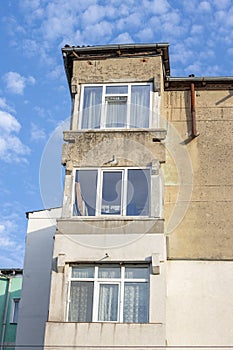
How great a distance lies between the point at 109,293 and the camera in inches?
523

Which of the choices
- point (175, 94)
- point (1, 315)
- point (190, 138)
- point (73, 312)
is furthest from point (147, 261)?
point (1, 315)

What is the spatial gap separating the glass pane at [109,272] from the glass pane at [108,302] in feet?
0.78

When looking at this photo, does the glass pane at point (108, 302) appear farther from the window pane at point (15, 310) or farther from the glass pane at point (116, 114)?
the window pane at point (15, 310)

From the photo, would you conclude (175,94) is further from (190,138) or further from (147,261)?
(147,261)

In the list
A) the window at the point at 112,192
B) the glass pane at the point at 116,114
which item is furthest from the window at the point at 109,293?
the glass pane at the point at 116,114

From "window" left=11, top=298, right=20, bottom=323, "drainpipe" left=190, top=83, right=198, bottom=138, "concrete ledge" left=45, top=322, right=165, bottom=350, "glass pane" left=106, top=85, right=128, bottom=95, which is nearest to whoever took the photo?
"concrete ledge" left=45, top=322, right=165, bottom=350

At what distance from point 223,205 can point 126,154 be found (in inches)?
121

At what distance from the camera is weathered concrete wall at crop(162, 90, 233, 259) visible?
14.8m

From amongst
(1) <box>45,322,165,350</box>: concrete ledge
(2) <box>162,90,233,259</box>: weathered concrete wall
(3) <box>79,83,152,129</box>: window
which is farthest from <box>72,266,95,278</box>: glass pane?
(3) <box>79,83,152,129</box>: window

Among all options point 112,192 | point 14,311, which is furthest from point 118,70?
point 14,311

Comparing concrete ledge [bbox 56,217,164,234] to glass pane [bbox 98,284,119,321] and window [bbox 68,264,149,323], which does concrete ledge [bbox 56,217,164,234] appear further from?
glass pane [bbox 98,284,119,321]

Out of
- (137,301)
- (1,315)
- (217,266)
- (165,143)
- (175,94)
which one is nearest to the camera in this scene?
(137,301)

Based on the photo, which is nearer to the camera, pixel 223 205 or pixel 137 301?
pixel 137 301

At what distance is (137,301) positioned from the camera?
13094 millimetres
